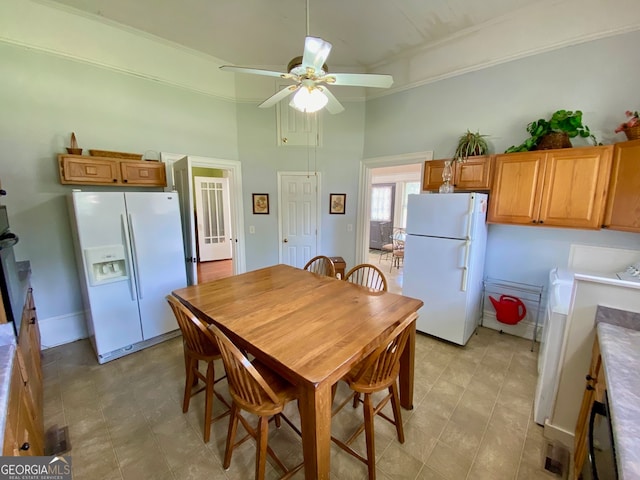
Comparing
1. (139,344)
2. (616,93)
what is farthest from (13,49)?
(616,93)

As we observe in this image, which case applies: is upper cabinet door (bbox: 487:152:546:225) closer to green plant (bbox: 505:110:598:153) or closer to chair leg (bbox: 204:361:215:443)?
green plant (bbox: 505:110:598:153)

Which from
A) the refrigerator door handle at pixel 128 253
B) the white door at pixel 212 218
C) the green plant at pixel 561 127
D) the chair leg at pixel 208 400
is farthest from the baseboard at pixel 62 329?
the green plant at pixel 561 127

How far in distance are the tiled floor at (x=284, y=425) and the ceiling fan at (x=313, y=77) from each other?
238 centimetres

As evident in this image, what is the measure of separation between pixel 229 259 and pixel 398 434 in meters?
6.13

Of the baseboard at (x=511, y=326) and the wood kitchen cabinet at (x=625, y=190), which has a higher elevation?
the wood kitchen cabinet at (x=625, y=190)

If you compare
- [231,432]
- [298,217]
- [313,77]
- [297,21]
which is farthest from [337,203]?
[231,432]

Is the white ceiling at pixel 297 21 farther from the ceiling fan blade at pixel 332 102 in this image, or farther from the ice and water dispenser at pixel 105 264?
the ice and water dispenser at pixel 105 264

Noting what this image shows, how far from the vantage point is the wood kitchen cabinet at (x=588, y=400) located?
1286mm

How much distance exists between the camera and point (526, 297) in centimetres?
295

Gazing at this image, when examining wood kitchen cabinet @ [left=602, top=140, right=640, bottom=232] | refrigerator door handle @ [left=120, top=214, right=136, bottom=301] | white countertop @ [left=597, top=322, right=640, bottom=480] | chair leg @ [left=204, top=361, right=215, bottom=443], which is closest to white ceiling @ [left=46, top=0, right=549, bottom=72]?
wood kitchen cabinet @ [left=602, top=140, right=640, bottom=232]

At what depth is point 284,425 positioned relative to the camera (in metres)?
1.85

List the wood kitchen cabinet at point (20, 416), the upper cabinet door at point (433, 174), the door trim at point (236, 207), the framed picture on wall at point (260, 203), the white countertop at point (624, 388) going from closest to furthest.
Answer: the white countertop at point (624, 388), the wood kitchen cabinet at point (20, 416), the upper cabinet door at point (433, 174), the door trim at point (236, 207), the framed picture on wall at point (260, 203)

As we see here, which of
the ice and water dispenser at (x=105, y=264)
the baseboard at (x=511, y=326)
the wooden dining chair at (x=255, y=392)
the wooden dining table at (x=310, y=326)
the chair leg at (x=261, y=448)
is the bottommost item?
the baseboard at (x=511, y=326)

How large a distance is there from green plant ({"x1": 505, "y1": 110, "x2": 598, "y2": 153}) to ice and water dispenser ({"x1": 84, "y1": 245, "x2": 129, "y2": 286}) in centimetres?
419
